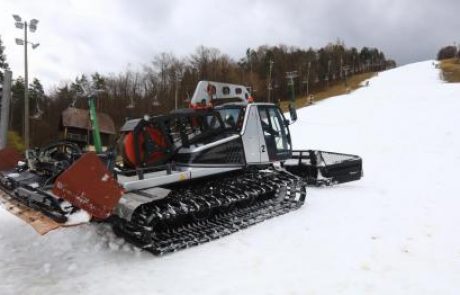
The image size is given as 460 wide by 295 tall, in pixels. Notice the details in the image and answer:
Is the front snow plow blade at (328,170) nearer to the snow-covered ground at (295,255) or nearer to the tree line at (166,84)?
the snow-covered ground at (295,255)

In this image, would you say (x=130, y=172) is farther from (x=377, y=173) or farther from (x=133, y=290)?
(x=377, y=173)

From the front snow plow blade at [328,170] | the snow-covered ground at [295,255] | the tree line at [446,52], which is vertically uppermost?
the tree line at [446,52]

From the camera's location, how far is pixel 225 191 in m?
7.09

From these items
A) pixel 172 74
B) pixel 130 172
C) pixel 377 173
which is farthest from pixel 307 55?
pixel 130 172

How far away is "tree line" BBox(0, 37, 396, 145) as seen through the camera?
57188mm

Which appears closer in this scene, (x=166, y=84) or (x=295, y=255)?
(x=295, y=255)

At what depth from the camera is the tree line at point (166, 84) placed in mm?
57188

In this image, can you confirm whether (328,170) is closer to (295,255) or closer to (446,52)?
(295,255)

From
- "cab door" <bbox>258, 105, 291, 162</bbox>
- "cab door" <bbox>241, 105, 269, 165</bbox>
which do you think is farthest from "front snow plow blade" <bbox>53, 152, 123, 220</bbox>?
"cab door" <bbox>258, 105, 291, 162</bbox>

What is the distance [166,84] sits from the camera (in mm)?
63938

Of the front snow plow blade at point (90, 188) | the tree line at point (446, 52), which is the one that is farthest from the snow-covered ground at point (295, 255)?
the tree line at point (446, 52)

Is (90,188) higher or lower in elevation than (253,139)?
lower

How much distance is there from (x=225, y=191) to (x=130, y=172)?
1534mm

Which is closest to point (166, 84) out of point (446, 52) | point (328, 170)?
point (328, 170)
